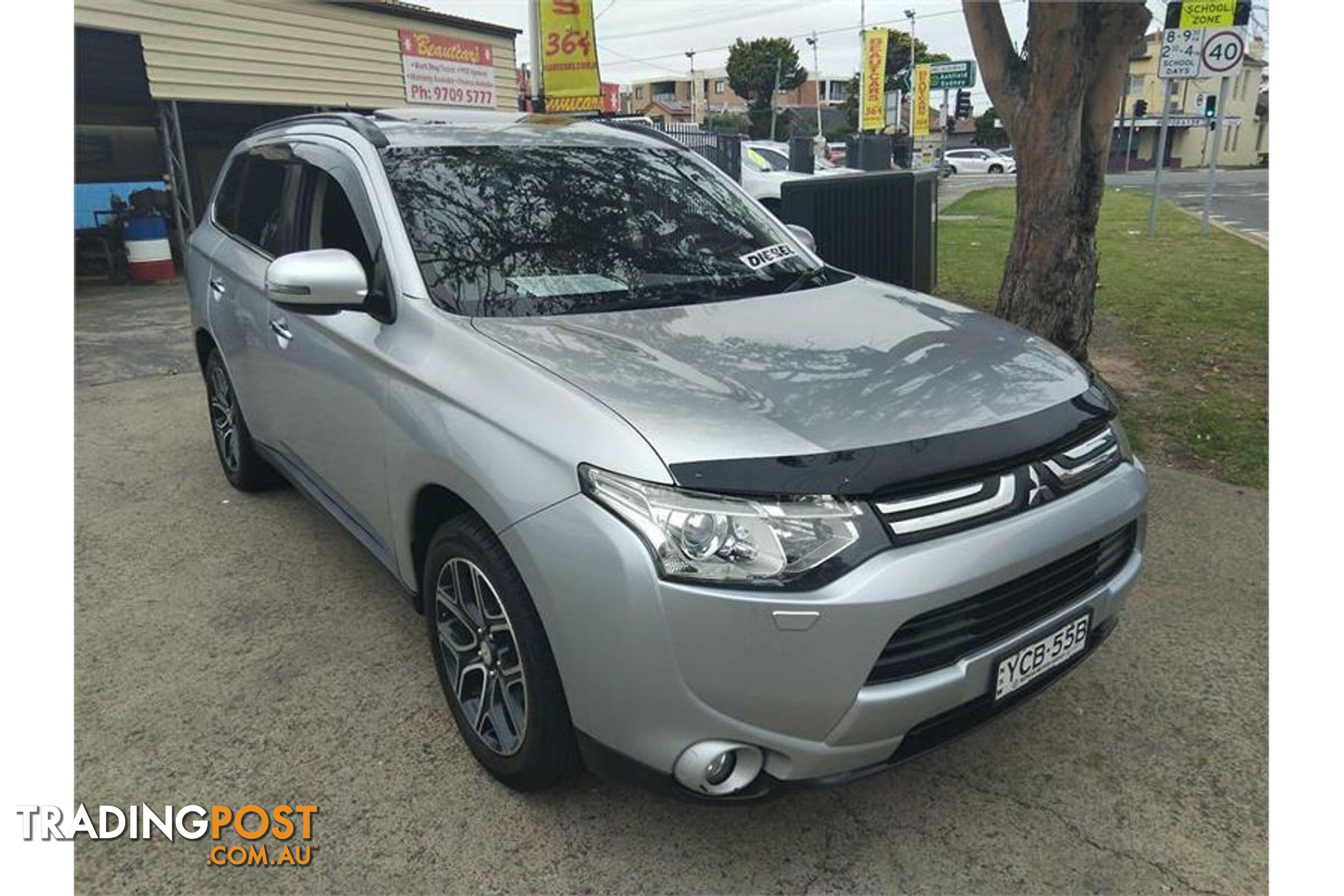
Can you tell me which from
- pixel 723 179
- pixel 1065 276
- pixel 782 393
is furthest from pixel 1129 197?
pixel 782 393

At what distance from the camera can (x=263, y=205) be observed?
3.95 m

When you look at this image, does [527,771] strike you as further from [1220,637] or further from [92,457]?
[92,457]

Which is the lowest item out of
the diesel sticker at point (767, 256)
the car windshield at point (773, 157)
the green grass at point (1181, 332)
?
the green grass at point (1181, 332)

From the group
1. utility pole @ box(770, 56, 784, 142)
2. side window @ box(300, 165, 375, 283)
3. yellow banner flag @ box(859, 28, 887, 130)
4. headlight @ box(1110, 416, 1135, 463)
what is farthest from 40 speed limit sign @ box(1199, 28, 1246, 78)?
utility pole @ box(770, 56, 784, 142)

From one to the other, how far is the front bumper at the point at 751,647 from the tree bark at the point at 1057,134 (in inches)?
170

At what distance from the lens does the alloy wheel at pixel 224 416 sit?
4504 mm

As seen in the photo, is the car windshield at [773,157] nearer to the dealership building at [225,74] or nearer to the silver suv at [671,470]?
the dealership building at [225,74]

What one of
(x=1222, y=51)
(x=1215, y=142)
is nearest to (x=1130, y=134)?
(x=1215, y=142)

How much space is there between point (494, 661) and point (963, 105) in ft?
121

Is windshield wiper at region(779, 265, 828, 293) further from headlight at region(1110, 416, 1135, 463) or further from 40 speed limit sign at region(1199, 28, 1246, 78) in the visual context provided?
40 speed limit sign at region(1199, 28, 1246, 78)

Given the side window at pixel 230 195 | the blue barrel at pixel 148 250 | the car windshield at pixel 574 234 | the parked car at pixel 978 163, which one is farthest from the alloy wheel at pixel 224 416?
the parked car at pixel 978 163

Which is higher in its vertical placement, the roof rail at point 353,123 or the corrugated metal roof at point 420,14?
the corrugated metal roof at point 420,14

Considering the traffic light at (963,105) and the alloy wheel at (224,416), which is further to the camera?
the traffic light at (963,105)

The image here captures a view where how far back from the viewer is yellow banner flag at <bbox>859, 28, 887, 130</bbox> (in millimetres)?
30781
